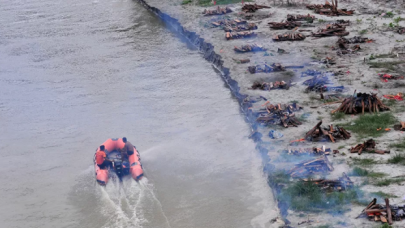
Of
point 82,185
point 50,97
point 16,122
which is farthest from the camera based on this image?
point 50,97

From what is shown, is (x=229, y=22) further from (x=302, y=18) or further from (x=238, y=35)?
(x=302, y=18)

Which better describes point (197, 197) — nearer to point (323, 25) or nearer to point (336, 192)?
point (336, 192)

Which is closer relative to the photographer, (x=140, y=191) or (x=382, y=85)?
(x=140, y=191)

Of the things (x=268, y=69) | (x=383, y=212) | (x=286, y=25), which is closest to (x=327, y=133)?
(x=383, y=212)

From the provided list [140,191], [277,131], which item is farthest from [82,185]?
[277,131]

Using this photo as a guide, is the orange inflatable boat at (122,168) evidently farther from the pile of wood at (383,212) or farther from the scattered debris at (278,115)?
the pile of wood at (383,212)

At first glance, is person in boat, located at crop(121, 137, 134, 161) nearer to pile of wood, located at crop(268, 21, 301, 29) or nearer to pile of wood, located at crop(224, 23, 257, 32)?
pile of wood, located at crop(224, 23, 257, 32)
